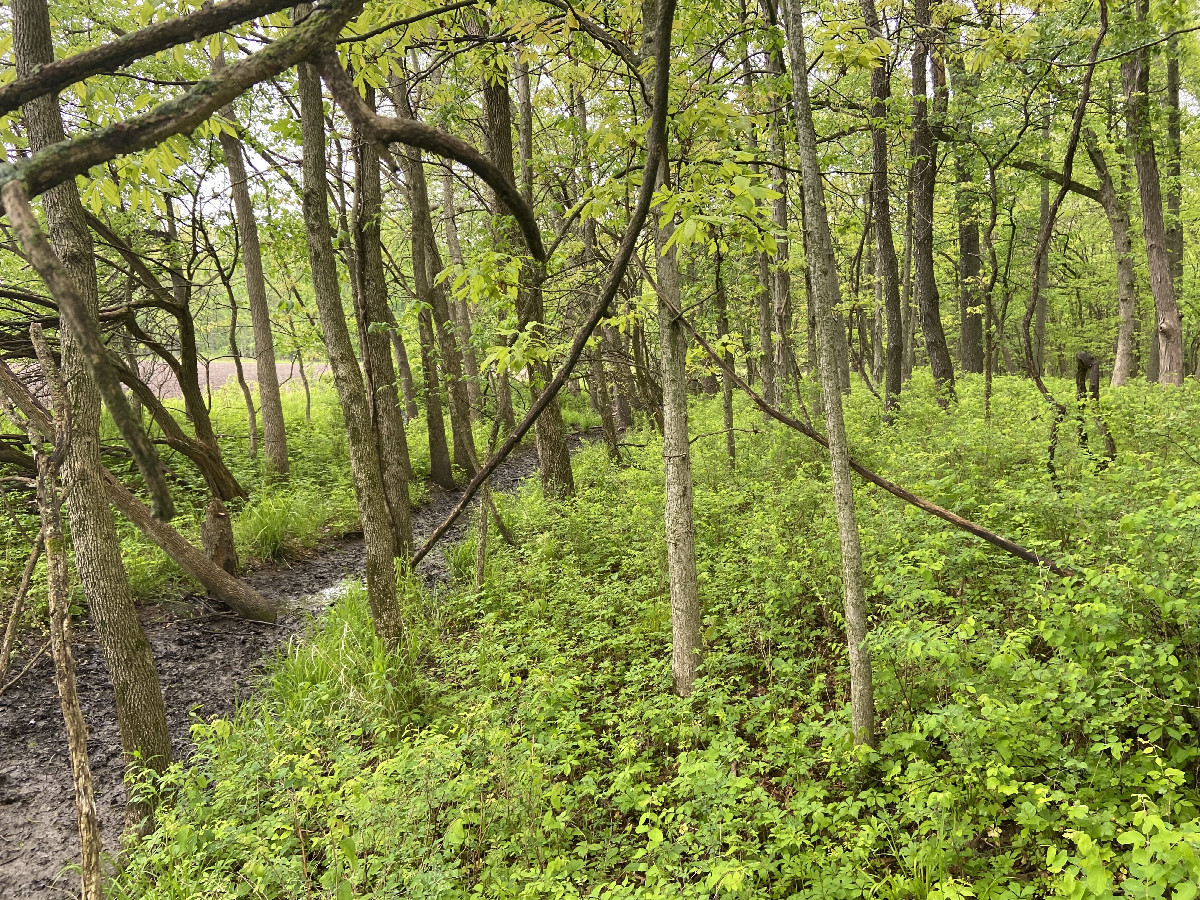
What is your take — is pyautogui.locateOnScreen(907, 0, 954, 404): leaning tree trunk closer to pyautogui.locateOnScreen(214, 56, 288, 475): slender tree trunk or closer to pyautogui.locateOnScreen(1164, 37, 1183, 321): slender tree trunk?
pyautogui.locateOnScreen(1164, 37, 1183, 321): slender tree trunk

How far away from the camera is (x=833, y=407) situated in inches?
123

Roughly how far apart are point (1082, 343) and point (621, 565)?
3036cm

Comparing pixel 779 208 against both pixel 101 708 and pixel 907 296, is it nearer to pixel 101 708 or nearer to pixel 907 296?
pixel 907 296

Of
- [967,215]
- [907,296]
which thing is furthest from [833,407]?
[907,296]

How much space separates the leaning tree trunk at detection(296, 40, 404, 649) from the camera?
15.2 feet

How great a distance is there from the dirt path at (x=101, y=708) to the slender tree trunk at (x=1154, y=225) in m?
12.5

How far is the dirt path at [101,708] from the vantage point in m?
4.24

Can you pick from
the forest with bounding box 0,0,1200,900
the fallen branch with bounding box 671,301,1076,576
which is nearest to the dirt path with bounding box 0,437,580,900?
the forest with bounding box 0,0,1200,900

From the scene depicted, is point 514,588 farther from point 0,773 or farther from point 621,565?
point 0,773

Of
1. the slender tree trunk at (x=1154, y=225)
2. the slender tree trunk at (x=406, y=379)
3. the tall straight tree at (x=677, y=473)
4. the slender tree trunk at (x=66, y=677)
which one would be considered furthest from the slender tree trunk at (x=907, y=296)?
the slender tree trunk at (x=66, y=677)

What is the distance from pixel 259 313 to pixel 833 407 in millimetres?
11694

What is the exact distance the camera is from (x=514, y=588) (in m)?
6.82

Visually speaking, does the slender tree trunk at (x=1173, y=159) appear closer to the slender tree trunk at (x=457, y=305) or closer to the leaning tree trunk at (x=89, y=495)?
the slender tree trunk at (x=457, y=305)

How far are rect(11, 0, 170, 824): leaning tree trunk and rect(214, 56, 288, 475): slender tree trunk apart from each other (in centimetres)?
836
